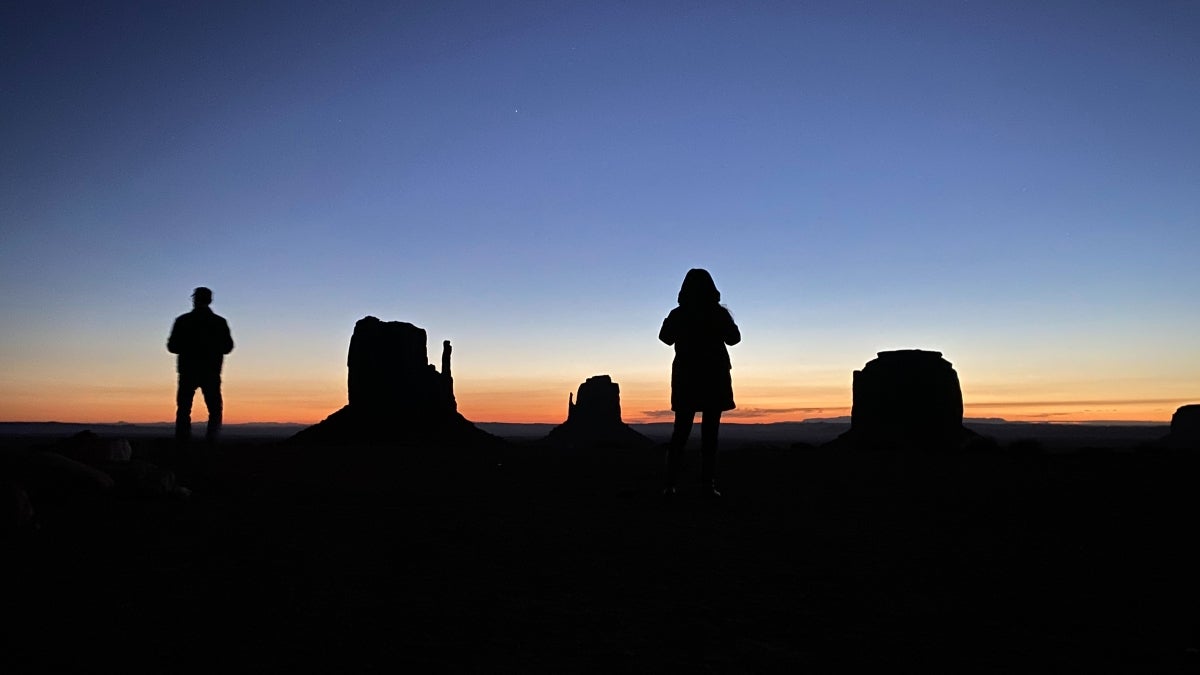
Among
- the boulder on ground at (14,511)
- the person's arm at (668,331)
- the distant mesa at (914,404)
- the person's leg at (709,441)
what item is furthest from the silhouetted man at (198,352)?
the distant mesa at (914,404)

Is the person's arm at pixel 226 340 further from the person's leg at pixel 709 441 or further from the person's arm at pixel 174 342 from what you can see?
the person's leg at pixel 709 441

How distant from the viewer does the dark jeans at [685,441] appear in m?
7.56

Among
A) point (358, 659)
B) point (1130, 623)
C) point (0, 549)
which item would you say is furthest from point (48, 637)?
point (1130, 623)

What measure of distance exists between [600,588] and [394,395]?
76136 millimetres

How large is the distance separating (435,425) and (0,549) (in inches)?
2880

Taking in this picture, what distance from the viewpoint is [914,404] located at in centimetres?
6819

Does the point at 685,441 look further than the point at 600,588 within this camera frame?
Yes

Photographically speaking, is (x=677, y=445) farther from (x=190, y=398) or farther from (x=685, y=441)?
(x=190, y=398)

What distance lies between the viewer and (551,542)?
16.1 feet

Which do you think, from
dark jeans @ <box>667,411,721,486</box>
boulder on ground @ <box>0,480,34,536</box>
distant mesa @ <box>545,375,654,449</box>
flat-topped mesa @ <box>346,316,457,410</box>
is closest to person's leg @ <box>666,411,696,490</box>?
dark jeans @ <box>667,411,721,486</box>

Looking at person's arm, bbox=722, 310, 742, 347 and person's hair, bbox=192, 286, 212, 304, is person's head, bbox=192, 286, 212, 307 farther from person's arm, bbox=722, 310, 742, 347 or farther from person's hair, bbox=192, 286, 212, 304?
person's arm, bbox=722, 310, 742, 347

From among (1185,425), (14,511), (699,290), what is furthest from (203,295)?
(1185,425)

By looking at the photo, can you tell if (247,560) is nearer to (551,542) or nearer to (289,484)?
(551,542)

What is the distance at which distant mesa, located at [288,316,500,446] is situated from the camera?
240 ft
